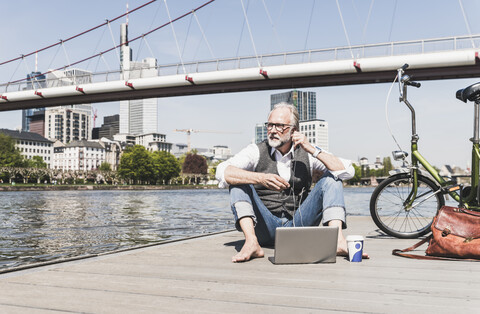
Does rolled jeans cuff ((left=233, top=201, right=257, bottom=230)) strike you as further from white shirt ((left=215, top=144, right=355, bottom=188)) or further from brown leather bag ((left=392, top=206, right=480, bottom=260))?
brown leather bag ((left=392, top=206, right=480, bottom=260))

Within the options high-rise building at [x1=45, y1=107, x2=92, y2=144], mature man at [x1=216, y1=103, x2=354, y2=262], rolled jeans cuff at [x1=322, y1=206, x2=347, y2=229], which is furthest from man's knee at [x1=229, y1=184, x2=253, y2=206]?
high-rise building at [x1=45, y1=107, x2=92, y2=144]

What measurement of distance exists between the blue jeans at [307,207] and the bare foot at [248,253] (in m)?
0.16

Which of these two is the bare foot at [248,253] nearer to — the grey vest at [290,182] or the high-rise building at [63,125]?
the grey vest at [290,182]

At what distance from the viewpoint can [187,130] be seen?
169875 millimetres

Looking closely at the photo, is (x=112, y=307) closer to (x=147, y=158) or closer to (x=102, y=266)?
(x=102, y=266)

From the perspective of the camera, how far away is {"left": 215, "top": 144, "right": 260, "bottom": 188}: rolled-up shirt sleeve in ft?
10.2

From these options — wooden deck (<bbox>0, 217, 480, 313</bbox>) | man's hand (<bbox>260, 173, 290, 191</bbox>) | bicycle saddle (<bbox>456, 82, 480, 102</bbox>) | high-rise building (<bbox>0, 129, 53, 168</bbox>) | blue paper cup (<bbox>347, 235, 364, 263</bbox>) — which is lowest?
wooden deck (<bbox>0, 217, 480, 313</bbox>)

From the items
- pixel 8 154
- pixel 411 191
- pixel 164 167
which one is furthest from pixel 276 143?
pixel 164 167

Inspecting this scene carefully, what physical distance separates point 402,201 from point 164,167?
90.4 metres

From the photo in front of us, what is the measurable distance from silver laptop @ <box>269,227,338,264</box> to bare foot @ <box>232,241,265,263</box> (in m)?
0.18

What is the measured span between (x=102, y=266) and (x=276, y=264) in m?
1.07

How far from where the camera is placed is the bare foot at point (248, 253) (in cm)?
298

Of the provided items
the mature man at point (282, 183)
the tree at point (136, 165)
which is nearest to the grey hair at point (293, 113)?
the mature man at point (282, 183)

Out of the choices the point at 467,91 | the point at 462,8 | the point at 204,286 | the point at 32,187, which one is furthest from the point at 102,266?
the point at 32,187
